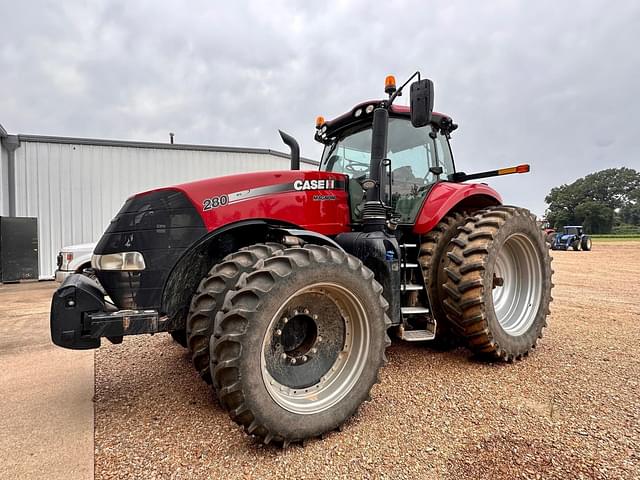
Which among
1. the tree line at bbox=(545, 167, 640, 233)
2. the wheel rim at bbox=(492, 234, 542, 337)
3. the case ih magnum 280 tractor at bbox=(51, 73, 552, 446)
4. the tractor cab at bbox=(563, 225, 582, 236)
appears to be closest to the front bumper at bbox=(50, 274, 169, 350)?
the case ih magnum 280 tractor at bbox=(51, 73, 552, 446)

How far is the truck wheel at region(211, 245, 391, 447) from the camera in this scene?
1.98m

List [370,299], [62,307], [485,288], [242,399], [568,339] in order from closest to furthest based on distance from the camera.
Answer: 1. [242,399]
2. [62,307]
3. [370,299]
4. [485,288]
5. [568,339]

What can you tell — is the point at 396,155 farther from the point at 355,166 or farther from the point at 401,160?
the point at 355,166

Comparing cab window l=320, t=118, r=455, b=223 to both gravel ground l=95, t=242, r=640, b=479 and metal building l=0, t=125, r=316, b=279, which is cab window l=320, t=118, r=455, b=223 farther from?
metal building l=0, t=125, r=316, b=279

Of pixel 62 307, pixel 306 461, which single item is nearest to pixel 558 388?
pixel 306 461

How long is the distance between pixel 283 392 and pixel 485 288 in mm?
1914

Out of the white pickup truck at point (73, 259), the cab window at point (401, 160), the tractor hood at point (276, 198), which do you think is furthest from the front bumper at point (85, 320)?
the white pickup truck at point (73, 259)

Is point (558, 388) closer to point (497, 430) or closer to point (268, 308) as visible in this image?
point (497, 430)

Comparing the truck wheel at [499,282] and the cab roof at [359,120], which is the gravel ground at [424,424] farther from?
the cab roof at [359,120]

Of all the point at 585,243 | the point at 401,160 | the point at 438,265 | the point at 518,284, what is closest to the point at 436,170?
the point at 401,160

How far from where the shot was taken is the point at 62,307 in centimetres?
216

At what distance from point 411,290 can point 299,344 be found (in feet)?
4.19

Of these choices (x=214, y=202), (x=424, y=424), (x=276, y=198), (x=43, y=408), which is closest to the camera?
(x=424, y=424)

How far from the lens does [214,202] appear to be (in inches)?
101
